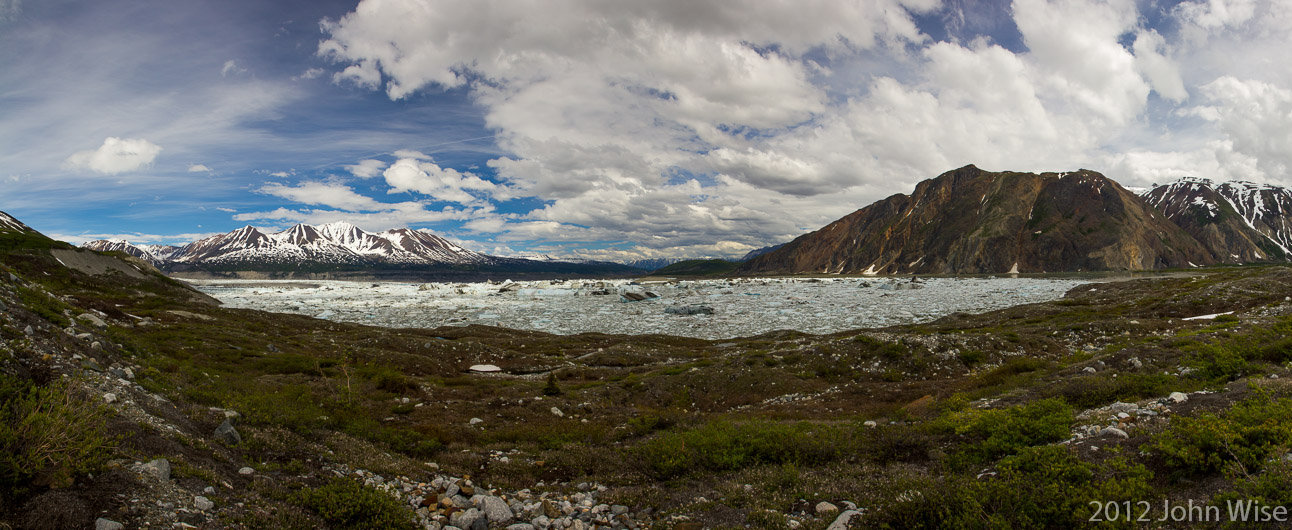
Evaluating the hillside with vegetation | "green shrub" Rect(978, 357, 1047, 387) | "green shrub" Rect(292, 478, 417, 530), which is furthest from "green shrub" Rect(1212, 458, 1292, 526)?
"green shrub" Rect(978, 357, 1047, 387)

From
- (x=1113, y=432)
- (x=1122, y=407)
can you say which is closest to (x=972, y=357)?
(x=1122, y=407)

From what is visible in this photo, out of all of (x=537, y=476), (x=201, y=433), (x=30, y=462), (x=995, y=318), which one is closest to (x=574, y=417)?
(x=537, y=476)

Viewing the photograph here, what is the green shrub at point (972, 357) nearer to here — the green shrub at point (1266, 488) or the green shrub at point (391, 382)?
the green shrub at point (1266, 488)

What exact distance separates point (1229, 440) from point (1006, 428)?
3.25 meters

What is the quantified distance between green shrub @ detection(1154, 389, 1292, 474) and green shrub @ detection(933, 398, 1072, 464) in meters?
1.95

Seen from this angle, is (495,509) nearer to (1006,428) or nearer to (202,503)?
(202,503)

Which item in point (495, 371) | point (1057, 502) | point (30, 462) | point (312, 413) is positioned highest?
point (30, 462)

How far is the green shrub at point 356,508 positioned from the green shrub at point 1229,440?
36.4 ft

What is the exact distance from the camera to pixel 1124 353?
16.0m

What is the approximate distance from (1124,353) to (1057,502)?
1436cm

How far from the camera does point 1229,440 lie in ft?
21.8

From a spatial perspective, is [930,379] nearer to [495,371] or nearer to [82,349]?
[495,371]

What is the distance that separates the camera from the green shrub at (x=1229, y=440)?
6.41 m

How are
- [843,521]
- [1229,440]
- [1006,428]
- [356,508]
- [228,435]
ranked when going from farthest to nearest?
[1006,428], [228,435], [843,521], [356,508], [1229,440]
